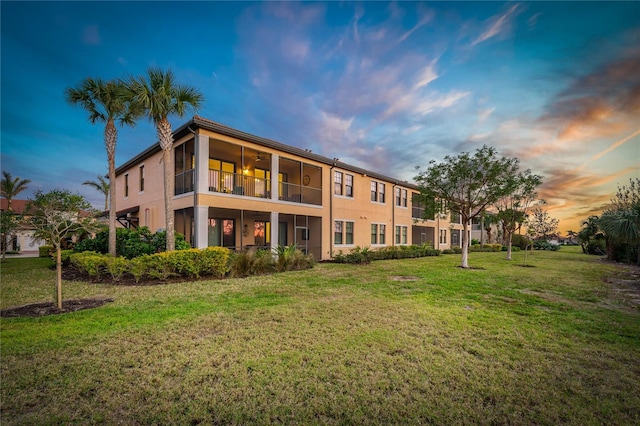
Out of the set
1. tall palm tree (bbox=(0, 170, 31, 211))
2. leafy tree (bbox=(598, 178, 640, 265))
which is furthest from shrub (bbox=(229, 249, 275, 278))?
tall palm tree (bbox=(0, 170, 31, 211))

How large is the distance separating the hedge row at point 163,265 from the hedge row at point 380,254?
837 centimetres

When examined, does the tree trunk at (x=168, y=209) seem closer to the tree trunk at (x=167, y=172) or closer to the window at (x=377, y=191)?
the tree trunk at (x=167, y=172)

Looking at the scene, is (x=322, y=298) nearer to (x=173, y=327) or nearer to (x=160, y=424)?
(x=173, y=327)

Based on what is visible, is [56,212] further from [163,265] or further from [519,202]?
[519,202]

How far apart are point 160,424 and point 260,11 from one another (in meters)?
12.6

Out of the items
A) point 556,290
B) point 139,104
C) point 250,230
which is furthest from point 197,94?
point 556,290

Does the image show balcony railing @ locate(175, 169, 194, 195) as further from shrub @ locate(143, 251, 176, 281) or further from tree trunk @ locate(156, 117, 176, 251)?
shrub @ locate(143, 251, 176, 281)

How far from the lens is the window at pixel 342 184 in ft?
64.1

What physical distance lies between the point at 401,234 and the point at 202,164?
19317 millimetres

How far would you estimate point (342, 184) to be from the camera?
787 inches

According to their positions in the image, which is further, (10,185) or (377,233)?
(10,185)

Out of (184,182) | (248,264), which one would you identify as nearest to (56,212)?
(248,264)

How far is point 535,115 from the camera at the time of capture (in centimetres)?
1184

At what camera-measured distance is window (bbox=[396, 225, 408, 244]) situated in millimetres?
25469
